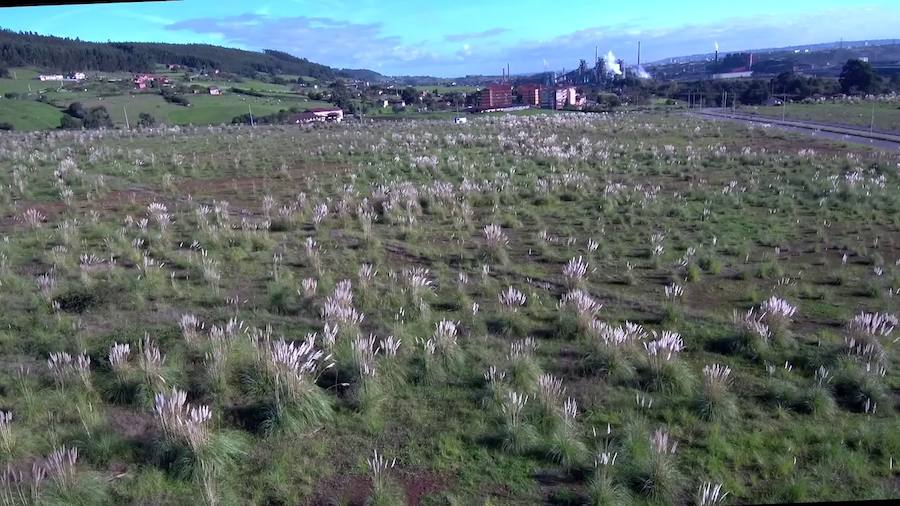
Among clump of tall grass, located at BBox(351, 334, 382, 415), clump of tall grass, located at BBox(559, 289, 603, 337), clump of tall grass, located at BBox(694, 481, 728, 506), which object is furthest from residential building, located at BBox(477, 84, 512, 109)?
clump of tall grass, located at BBox(694, 481, 728, 506)

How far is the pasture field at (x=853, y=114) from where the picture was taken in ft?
137

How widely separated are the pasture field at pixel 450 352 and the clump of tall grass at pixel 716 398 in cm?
2

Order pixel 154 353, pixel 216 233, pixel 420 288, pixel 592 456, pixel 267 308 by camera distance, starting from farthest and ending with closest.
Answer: pixel 216 233, pixel 420 288, pixel 267 308, pixel 154 353, pixel 592 456

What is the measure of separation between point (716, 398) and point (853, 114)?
175 feet

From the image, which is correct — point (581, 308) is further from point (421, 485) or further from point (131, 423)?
point (131, 423)

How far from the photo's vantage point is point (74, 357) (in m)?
6.28

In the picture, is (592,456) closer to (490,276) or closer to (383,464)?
(383,464)

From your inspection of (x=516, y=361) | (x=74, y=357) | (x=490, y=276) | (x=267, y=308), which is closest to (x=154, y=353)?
(x=74, y=357)

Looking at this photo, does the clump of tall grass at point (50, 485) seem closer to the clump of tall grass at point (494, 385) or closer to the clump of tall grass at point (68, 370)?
the clump of tall grass at point (68, 370)

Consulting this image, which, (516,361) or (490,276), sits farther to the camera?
(490,276)

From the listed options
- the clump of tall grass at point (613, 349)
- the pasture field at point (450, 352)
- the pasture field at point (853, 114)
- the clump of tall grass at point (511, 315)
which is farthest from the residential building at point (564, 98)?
the clump of tall grass at point (613, 349)

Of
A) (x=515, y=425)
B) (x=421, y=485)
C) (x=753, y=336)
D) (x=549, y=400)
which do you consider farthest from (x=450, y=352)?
(x=753, y=336)

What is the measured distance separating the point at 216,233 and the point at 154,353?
6131mm

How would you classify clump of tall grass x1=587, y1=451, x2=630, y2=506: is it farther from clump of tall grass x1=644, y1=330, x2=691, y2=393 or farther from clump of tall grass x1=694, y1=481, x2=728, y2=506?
clump of tall grass x1=644, y1=330, x2=691, y2=393
